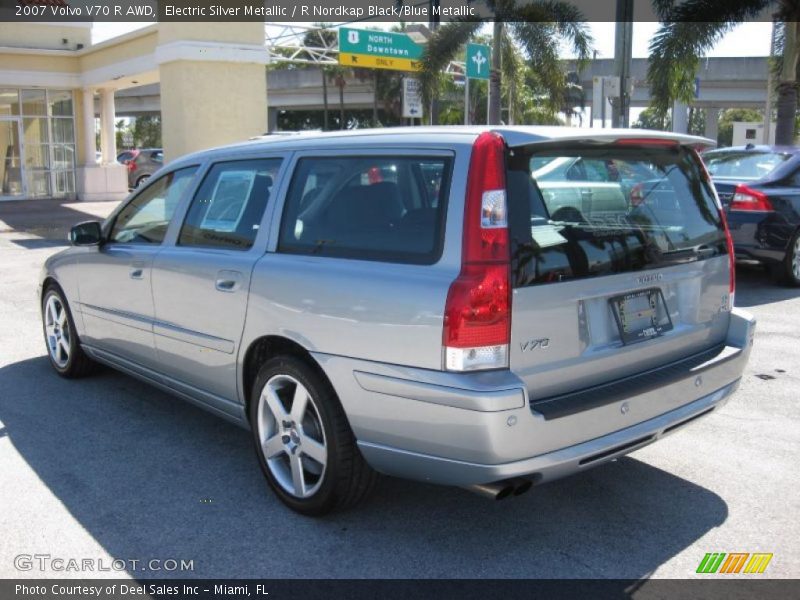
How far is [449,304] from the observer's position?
10.4ft

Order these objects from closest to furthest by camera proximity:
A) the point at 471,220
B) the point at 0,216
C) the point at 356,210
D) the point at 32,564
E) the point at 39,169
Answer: the point at 471,220 < the point at 32,564 < the point at 356,210 < the point at 0,216 < the point at 39,169

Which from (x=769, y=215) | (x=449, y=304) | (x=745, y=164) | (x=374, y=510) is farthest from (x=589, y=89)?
(x=449, y=304)

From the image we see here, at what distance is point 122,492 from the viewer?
414 centimetres

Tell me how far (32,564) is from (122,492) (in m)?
0.72

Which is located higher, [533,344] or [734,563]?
[533,344]

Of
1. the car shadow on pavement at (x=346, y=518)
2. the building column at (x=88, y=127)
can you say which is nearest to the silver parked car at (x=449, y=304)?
the car shadow on pavement at (x=346, y=518)

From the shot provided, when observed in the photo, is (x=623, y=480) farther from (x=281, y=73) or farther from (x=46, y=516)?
(x=281, y=73)

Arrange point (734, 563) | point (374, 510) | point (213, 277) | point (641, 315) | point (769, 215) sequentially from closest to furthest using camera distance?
point (734, 563) < point (641, 315) < point (374, 510) < point (213, 277) < point (769, 215)

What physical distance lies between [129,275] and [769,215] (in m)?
7.27

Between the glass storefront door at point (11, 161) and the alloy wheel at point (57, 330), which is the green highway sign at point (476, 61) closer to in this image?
the glass storefront door at point (11, 161)

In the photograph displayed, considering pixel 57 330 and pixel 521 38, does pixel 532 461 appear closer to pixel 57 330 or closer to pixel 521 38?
pixel 57 330

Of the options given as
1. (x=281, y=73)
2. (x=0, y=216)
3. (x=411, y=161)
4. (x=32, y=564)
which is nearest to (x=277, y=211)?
(x=411, y=161)

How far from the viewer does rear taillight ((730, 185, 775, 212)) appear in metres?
9.36

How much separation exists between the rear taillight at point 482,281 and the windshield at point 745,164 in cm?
765
